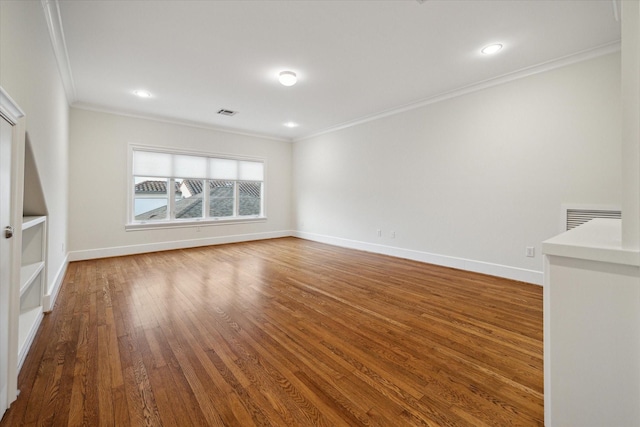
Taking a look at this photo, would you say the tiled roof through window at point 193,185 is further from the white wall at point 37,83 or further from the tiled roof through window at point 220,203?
the white wall at point 37,83

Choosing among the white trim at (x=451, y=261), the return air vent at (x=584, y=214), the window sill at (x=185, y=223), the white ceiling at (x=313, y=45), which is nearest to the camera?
the white ceiling at (x=313, y=45)

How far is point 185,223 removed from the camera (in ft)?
18.9

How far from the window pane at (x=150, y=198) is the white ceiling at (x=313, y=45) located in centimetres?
153

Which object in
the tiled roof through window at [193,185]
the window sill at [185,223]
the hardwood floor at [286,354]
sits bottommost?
the hardwood floor at [286,354]

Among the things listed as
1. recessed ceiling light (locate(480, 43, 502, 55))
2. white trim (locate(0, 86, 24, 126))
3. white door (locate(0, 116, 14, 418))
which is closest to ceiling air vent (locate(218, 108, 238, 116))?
white trim (locate(0, 86, 24, 126))

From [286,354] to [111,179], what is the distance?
491 centimetres

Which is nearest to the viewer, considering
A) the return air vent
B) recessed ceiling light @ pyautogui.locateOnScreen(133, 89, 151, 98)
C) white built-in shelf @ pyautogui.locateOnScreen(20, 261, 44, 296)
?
white built-in shelf @ pyautogui.locateOnScreen(20, 261, 44, 296)

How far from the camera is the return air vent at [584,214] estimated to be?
2.84m

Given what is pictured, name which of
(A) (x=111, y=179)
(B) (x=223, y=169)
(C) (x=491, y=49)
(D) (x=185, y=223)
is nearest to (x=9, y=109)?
(C) (x=491, y=49)

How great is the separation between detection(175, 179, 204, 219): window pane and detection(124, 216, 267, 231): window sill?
0.17 meters

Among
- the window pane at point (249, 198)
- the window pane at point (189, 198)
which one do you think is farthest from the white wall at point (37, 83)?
the window pane at point (249, 198)

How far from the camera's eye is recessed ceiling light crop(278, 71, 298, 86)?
3.45 m

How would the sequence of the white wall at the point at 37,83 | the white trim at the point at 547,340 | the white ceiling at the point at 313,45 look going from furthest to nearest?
the white ceiling at the point at 313,45
the white wall at the point at 37,83
the white trim at the point at 547,340

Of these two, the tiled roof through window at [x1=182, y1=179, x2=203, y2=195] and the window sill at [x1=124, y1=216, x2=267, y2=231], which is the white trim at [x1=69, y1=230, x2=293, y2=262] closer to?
the window sill at [x1=124, y1=216, x2=267, y2=231]
